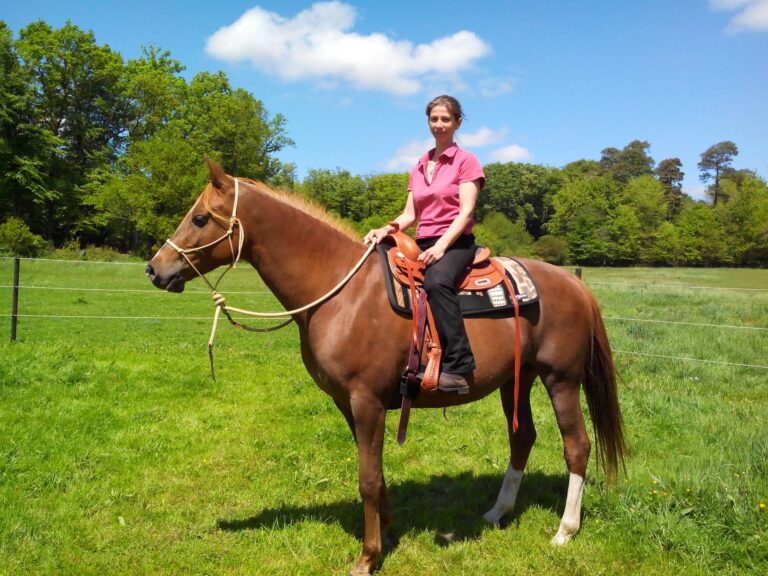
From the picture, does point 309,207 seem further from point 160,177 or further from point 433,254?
point 160,177

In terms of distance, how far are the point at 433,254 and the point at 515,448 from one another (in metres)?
1.93

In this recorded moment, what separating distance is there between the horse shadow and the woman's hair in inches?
122

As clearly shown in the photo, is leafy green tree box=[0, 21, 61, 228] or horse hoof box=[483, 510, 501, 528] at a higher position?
leafy green tree box=[0, 21, 61, 228]

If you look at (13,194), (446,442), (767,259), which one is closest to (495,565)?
(446,442)

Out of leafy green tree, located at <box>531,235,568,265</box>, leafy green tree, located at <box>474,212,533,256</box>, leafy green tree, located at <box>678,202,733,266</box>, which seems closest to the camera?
leafy green tree, located at <box>474,212,533,256</box>

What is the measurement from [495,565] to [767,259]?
6796 centimetres

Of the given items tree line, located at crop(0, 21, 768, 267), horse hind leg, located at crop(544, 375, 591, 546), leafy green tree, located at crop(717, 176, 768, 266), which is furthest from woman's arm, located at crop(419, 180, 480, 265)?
leafy green tree, located at crop(717, 176, 768, 266)

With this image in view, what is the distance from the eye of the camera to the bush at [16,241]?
27.9m

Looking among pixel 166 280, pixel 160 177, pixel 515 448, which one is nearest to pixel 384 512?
pixel 515 448

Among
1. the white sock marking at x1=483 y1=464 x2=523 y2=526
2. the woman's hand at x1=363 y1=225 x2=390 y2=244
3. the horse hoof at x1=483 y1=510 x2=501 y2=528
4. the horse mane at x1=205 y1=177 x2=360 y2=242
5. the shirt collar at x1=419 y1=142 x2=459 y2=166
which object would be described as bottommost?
the horse hoof at x1=483 y1=510 x2=501 y2=528

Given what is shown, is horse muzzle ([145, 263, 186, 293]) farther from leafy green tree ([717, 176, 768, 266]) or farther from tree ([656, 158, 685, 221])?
tree ([656, 158, 685, 221])

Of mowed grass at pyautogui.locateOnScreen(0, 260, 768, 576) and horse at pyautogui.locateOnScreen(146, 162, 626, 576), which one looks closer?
horse at pyautogui.locateOnScreen(146, 162, 626, 576)

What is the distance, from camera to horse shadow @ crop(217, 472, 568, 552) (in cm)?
395

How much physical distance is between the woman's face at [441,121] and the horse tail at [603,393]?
1734 millimetres
